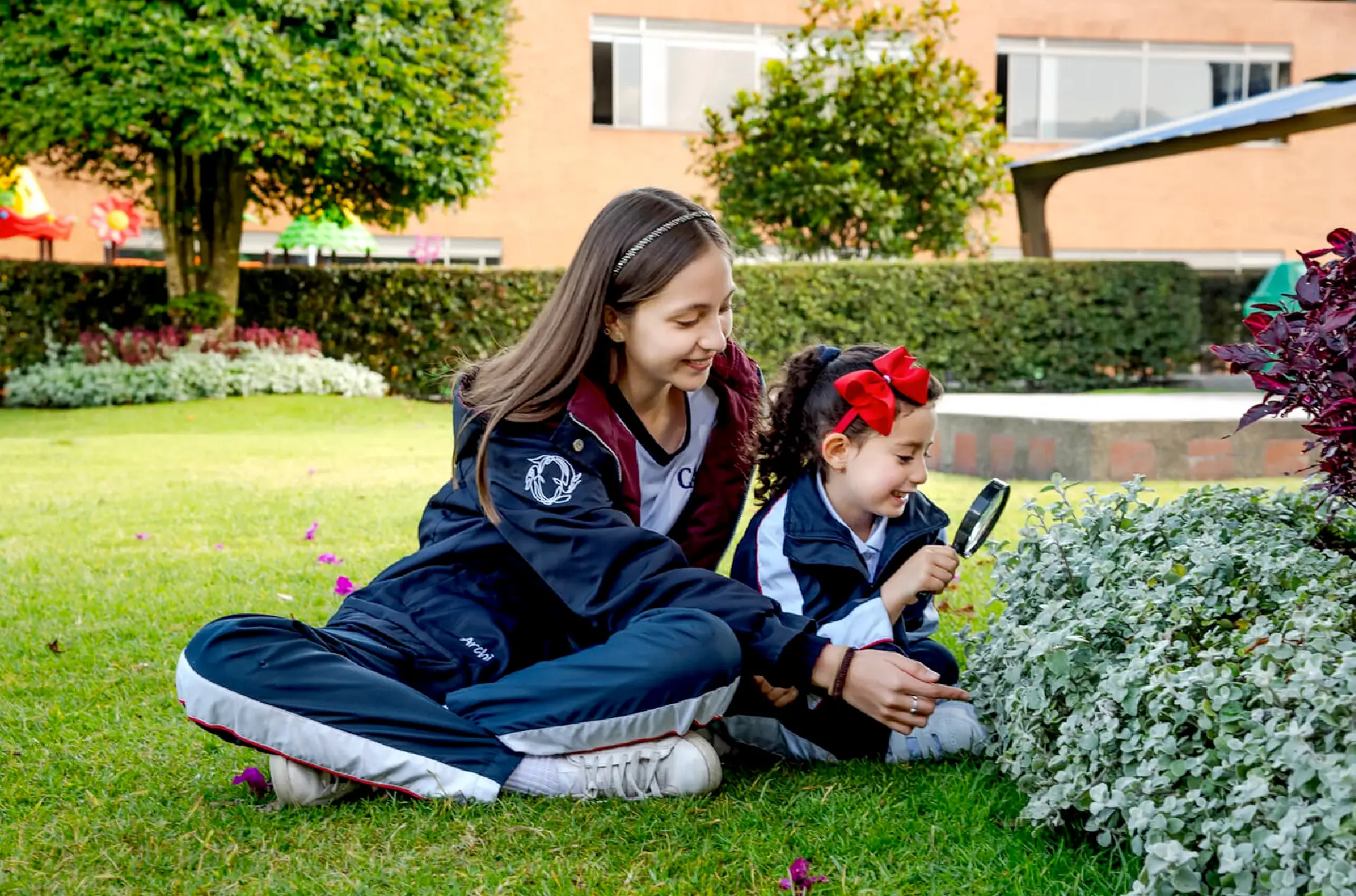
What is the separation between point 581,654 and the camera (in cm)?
261

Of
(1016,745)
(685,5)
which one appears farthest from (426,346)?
(1016,745)

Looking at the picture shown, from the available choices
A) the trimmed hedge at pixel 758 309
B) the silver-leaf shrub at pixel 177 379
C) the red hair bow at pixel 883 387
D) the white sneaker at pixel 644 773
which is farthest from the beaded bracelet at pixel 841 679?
the trimmed hedge at pixel 758 309

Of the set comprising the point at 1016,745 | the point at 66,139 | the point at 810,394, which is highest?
the point at 66,139

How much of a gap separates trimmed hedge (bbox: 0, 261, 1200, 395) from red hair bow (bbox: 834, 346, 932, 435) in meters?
10.8

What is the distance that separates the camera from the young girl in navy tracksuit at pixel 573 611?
2.52 meters

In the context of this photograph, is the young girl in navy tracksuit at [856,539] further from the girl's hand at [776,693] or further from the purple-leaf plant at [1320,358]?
the purple-leaf plant at [1320,358]

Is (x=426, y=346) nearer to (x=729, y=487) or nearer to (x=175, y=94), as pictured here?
(x=175, y=94)

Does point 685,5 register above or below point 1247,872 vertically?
above

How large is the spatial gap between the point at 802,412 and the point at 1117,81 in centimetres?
2188

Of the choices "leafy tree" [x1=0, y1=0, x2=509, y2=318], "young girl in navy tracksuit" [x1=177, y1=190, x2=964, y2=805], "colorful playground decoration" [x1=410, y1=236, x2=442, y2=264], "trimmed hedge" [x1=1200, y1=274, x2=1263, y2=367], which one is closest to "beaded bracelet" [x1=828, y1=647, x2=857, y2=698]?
"young girl in navy tracksuit" [x1=177, y1=190, x2=964, y2=805]

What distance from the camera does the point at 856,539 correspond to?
298cm

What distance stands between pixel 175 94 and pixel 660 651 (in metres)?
10.1

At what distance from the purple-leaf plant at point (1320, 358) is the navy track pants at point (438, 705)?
1054 mm

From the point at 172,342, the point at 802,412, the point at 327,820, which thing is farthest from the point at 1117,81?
the point at 327,820
